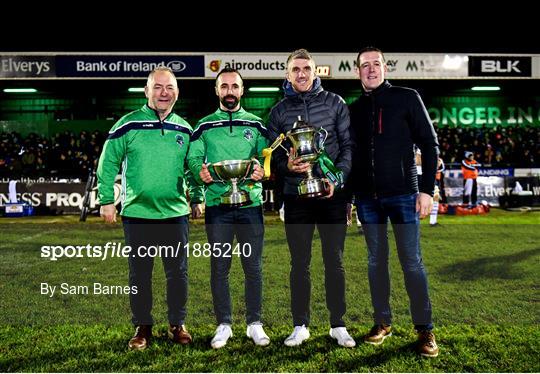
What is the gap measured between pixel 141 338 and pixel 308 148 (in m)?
1.73

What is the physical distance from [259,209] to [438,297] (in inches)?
87.0

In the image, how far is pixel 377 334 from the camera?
11.5 feet

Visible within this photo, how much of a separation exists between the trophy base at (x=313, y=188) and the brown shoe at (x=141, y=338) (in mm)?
1449

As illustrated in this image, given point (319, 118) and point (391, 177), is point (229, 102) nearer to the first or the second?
point (319, 118)

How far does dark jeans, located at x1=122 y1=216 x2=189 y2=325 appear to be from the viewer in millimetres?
3449

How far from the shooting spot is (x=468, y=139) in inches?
742

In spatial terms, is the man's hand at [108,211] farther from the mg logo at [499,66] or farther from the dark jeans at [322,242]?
the mg logo at [499,66]

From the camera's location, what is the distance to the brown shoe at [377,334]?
347 centimetres

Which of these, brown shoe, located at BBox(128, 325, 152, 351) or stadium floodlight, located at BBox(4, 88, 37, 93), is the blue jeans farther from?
stadium floodlight, located at BBox(4, 88, 37, 93)

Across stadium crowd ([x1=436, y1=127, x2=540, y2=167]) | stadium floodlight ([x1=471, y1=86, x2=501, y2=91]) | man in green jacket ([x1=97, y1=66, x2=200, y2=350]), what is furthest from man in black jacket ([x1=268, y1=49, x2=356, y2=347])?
stadium floodlight ([x1=471, y1=86, x2=501, y2=91])
